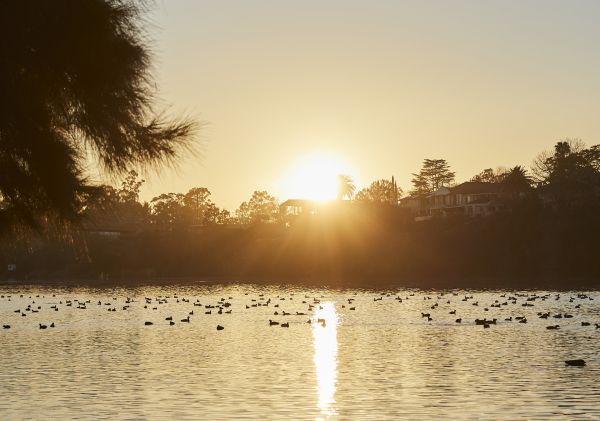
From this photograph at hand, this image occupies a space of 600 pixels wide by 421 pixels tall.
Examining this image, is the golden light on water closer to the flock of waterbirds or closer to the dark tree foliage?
the flock of waterbirds

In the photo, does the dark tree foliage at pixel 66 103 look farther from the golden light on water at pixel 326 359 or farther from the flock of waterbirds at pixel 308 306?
the flock of waterbirds at pixel 308 306

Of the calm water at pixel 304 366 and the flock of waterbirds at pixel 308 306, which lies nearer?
the calm water at pixel 304 366

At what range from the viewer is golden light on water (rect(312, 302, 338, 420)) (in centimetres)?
3753

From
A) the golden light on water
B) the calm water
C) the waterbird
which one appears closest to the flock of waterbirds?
the calm water

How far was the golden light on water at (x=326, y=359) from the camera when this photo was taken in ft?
123

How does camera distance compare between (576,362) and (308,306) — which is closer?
(576,362)

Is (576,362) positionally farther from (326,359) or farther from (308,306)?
(308,306)

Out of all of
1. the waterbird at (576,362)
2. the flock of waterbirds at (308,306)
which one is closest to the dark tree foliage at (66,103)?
the waterbird at (576,362)

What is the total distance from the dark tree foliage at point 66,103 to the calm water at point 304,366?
21749 millimetres

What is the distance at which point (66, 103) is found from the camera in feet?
44.7

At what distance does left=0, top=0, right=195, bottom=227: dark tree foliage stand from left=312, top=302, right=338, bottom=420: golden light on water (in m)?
22.0

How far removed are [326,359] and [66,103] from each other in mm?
42413

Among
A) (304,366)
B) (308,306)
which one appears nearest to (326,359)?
(304,366)

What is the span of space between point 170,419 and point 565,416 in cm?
1409
